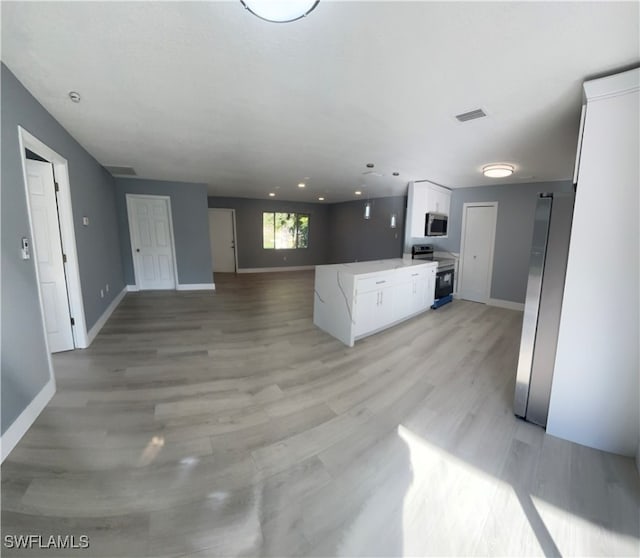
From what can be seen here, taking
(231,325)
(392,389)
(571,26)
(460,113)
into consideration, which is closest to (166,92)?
(460,113)

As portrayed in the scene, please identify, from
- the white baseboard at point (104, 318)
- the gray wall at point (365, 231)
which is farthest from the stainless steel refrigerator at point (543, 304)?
the gray wall at point (365, 231)

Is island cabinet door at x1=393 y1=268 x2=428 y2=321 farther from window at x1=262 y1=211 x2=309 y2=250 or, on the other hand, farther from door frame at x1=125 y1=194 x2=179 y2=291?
window at x1=262 y1=211 x2=309 y2=250

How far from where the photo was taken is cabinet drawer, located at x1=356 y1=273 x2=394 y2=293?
11.1ft

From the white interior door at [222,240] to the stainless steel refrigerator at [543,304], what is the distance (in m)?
8.03

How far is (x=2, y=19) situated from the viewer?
4.66ft

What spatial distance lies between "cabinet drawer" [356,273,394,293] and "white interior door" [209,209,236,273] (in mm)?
6229

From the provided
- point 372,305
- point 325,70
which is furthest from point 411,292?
point 325,70

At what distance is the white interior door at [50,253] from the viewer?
9.07 feet

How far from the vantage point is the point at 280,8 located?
112 cm

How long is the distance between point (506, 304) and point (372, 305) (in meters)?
3.59

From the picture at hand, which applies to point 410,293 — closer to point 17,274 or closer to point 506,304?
point 506,304

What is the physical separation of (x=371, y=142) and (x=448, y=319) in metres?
3.20

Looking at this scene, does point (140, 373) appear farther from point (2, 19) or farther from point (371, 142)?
point (371, 142)

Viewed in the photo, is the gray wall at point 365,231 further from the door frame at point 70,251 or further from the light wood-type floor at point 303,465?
the door frame at point 70,251
